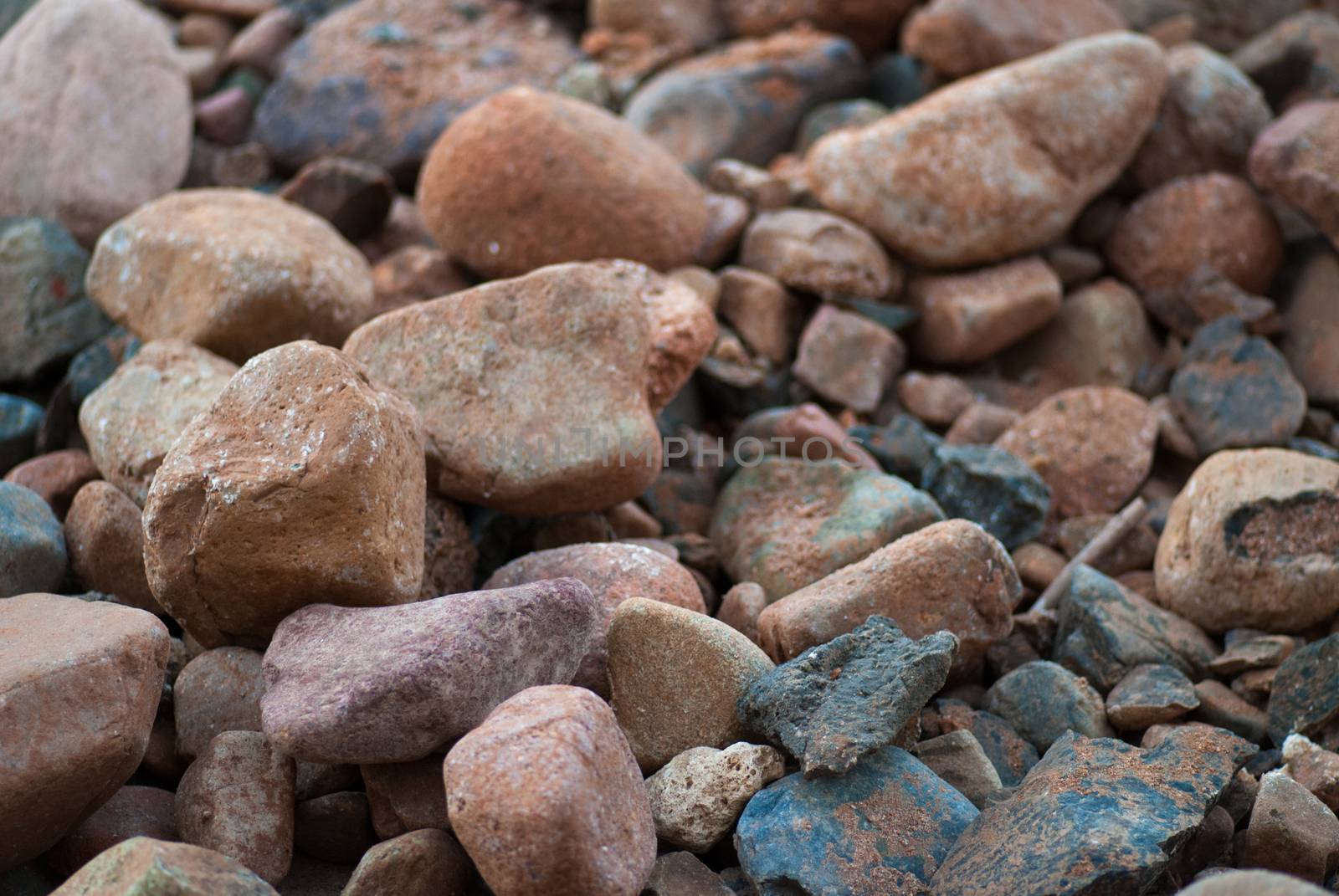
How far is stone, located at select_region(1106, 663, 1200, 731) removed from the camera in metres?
2.79

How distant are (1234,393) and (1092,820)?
7.41 ft

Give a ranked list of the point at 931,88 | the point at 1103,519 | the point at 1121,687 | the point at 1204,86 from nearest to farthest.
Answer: the point at 1121,687
the point at 1103,519
the point at 1204,86
the point at 931,88

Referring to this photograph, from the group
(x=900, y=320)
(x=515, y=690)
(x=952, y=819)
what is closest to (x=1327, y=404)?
(x=900, y=320)

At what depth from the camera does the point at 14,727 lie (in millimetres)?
2068

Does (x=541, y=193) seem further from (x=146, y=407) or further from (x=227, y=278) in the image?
(x=146, y=407)

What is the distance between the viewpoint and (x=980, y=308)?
14.0 feet

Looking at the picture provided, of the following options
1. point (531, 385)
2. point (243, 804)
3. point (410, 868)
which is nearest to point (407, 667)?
point (410, 868)

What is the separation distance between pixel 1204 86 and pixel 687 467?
8.75 feet

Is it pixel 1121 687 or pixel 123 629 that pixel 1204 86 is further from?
pixel 123 629

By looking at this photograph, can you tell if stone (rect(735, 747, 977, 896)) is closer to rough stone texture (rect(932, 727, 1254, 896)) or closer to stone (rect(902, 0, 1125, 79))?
rough stone texture (rect(932, 727, 1254, 896))

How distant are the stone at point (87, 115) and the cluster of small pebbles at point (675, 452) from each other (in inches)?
0.7

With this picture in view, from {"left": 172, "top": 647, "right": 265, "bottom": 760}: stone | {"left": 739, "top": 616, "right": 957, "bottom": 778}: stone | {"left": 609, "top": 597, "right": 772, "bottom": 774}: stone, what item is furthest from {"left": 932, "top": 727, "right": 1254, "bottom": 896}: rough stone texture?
{"left": 172, "top": 647, "right": 265, "bottom": 760}: stone

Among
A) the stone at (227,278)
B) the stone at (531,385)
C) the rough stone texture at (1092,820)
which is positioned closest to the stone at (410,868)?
the rough stone texture at (1092,820)

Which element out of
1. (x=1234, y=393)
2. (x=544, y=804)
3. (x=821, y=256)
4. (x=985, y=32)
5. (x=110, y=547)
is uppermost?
(x=985, y=32)
